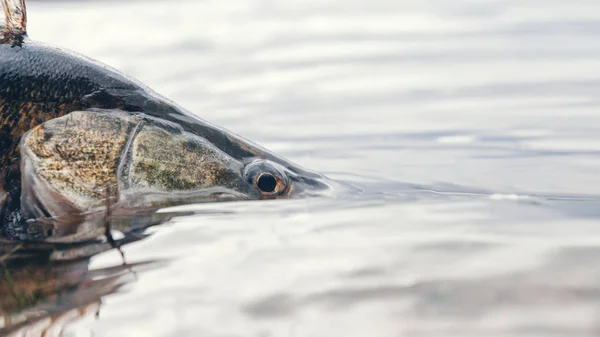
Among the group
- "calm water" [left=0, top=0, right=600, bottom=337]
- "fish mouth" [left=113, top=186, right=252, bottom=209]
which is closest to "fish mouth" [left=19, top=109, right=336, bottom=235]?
"fish mouth" [left=113, top=186, right=252, bottom=209]

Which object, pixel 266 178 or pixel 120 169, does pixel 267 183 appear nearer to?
pixel 266 178

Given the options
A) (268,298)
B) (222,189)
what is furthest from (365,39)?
(268,298)

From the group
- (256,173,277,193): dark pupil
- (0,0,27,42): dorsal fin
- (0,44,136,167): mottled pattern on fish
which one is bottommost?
(256,173,277,193): dark pupil

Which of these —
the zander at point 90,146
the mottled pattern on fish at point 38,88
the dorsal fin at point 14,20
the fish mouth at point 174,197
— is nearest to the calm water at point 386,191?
the fish mouth at point 174,197

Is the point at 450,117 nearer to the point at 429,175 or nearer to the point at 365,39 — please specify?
the point at 429,175

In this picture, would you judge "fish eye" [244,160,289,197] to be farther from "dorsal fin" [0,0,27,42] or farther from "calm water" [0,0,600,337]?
"dorsal fin" [0,0,27,42]

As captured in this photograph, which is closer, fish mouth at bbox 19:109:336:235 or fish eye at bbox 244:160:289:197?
fish mouth at bbox 19:109:336:235

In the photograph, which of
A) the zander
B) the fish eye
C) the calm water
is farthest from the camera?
the fish eye
